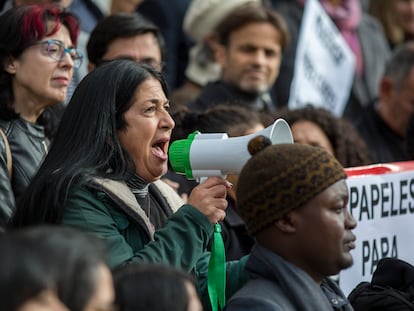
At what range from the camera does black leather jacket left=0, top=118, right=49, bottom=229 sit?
4.96 m

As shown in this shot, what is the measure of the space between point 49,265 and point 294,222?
1390 millimetres

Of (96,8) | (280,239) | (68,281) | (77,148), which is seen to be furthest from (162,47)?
(68,281)

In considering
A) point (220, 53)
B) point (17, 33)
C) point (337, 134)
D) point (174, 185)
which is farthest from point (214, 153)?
point (220, 53)

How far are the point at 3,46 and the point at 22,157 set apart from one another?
2.08ft

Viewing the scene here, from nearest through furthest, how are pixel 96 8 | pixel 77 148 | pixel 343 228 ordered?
1. pixel 343 228
2. pixel 77 148
3. pixel 96 8

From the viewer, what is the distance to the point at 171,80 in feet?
28.5

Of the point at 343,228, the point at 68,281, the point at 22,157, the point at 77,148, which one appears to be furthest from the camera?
the point at 22,157

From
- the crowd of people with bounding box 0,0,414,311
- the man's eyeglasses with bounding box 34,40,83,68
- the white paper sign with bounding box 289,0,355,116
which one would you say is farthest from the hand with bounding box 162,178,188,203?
the white paper sign with bounding box 289,0,355,116

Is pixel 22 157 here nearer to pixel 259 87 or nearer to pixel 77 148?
pixel 77 148

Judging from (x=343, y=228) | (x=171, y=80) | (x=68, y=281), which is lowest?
(x=171, y=80)

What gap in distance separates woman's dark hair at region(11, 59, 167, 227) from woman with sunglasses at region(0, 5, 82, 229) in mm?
972

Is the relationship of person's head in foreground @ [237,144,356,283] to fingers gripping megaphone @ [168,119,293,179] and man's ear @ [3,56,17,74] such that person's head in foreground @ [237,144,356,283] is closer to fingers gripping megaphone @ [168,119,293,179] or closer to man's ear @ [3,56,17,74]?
fingers gripping megaphone @ [168,119,293,179]

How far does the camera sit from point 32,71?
5652mm

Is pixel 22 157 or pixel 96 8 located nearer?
pixel 22 157
